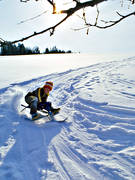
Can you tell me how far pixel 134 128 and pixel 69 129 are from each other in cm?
149

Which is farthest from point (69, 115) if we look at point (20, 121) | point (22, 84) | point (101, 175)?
point (22, 84)

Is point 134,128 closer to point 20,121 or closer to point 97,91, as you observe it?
point 20,121

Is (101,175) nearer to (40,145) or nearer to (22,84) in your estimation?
(40,145)

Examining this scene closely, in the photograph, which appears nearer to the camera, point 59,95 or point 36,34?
point 36,34

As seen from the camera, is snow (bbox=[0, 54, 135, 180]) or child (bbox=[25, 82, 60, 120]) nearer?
snow (bbox=[0, 54, 135, 180])

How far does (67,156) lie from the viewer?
2748 millimetres

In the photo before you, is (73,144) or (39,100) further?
(39,100)

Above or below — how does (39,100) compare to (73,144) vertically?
above

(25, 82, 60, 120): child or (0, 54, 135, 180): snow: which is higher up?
(25, 82, 60, 120): child

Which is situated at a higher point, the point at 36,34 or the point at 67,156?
the point at 36,34

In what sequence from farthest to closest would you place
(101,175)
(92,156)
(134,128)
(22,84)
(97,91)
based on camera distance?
(22,84) < (97,91) < (134,128) < (92,156) < (101,175)

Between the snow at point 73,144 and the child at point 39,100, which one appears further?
the child at point 39,100

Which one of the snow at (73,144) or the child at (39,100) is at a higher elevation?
the child at (39,100)

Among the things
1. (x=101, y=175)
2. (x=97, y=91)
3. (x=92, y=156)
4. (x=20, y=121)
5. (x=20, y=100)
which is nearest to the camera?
(x=101, y=175)
